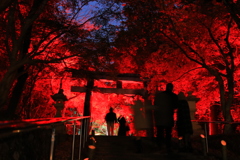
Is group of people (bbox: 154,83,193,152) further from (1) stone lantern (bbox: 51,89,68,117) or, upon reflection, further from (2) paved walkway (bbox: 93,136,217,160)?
(1) stone lantern (bbox: 51,89,68,117)

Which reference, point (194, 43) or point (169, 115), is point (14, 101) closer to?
point (169, 115)

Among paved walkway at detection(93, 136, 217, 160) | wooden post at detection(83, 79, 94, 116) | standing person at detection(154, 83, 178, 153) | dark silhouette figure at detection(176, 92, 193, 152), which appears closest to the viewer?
standing person at detection(154, 83, 178, 153)

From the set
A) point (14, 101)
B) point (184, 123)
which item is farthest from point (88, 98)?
point (184, 123)

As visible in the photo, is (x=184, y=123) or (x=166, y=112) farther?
(x=184, y=123)

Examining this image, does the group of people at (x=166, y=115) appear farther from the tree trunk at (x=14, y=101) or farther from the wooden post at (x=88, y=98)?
the wooden post at (x=88, y=98)

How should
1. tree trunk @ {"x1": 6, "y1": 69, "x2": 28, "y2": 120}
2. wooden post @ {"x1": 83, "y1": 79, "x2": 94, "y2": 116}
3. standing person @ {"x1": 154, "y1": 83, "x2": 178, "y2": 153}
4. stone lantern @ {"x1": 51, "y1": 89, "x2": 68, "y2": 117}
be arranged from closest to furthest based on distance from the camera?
1. standing person @ {"x1": 154, "y1": 83, "x2": 178, "y2": 153}
2. tree trunk @ {"x1": 6, "y1": 69, "x2": 28, "y2": 120}
3. stone lantern @ {"x1": 51, "y1": 89, "x2": 68, "y2": 117}
4. wooden post @ {"x1": 83, "y1": 79, "x2": 94, "y2": 116}

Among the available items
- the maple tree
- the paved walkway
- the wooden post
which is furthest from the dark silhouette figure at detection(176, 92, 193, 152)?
the wooden post

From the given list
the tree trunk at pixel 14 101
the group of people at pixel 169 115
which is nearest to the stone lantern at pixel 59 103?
the tree trunk at pixel 14 101

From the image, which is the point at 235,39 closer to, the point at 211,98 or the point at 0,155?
the point at 211,98

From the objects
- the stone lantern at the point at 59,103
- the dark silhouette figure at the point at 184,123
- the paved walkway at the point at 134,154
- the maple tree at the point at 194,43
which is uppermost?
the maple tree at the point at 194,43

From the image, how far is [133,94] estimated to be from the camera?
51.2 feet

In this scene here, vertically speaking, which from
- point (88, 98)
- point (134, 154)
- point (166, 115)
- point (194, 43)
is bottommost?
point (134, 154)

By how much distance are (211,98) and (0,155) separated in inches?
585

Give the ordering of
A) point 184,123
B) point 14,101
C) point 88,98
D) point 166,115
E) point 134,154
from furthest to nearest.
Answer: point 88,98 < point 14,101 < point 134,154 < point 184,123 < point 166,115
